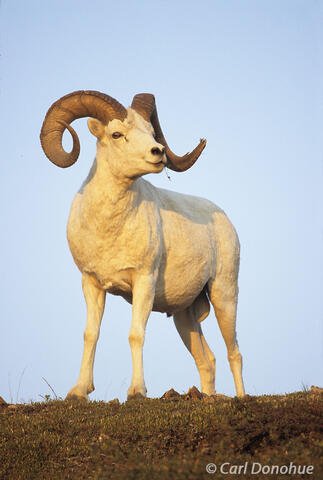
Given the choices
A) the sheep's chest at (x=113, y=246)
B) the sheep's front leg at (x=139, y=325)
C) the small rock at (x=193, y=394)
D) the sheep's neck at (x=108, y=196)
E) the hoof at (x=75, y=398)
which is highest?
the sheep's neck at (x=108, y=196)

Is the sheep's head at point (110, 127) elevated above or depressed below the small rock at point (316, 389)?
above

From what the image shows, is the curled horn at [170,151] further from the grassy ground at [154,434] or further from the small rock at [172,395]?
the grassy ground at [154,434]

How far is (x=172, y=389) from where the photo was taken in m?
10.9

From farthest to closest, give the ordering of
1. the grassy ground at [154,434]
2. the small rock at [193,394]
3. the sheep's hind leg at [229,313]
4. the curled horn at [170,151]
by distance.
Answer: the sheep's hind leg at [229,313] → the curled horn at [170,151] → the small rock at [193,394] → the grassy ground at [154,434]

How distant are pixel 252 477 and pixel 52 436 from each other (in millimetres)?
2935

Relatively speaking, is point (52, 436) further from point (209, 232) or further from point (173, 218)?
point (209, 232)

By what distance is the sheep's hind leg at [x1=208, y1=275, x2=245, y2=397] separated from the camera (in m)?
14.0

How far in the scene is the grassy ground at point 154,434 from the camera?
784 centimetres

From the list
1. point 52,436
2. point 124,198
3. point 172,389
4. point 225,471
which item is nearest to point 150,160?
point 124,198

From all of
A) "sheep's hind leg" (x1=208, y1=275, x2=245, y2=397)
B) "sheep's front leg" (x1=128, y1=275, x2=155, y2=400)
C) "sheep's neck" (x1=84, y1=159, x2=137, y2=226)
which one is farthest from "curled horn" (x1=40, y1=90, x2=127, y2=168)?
"sheep's hind leg" (x1=208, y1=275, x2=245, y2=397)

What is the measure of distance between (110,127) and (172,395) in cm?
402

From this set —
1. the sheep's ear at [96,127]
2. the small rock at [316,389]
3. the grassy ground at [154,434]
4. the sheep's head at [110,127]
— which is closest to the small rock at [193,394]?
the grassy ground at [154,434]

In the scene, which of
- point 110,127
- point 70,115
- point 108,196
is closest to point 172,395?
point 108,196

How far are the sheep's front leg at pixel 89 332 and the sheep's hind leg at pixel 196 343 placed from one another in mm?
2983
